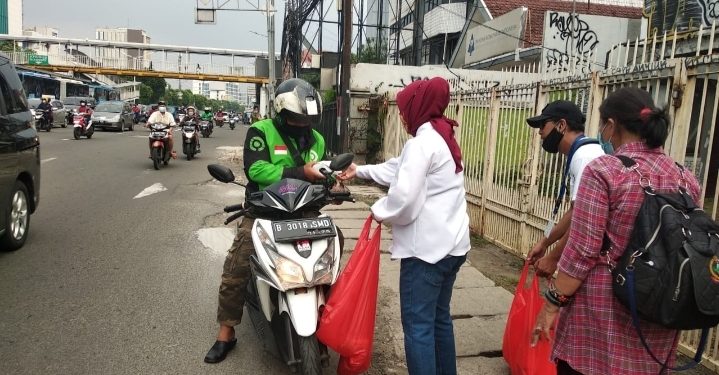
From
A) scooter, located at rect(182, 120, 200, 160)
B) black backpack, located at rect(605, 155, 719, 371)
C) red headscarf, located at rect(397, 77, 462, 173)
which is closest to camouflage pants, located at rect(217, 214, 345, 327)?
red headscarf, located at rect(397, 77, 462, 173)

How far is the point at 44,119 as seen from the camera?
888 inches

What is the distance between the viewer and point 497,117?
20.4 ft

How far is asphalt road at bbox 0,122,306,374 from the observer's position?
10.8ft

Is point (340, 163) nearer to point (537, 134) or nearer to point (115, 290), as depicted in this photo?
point (115, 290)

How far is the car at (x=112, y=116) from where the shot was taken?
25.7m

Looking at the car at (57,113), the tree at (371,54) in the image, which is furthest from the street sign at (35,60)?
the tree at (371,54)

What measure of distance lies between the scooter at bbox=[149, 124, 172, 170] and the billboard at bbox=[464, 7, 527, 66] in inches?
396

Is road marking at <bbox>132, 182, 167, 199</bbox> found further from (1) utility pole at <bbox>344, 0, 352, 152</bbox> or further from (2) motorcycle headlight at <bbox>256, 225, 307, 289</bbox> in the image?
(2) motorcycle headlight at <bbox>256, 225, 307, 289</bbox>

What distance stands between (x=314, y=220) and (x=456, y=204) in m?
0.82

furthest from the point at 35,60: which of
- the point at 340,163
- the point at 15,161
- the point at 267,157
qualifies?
the point at 340,163

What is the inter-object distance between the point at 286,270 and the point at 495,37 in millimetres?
16188

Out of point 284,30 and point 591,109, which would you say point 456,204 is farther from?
point 284,30

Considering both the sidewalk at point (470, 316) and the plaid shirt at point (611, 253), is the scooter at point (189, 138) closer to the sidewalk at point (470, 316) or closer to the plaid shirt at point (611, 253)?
the sidewalk at point (470, 316)

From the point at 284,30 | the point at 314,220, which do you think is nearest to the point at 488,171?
the point at 314,220
